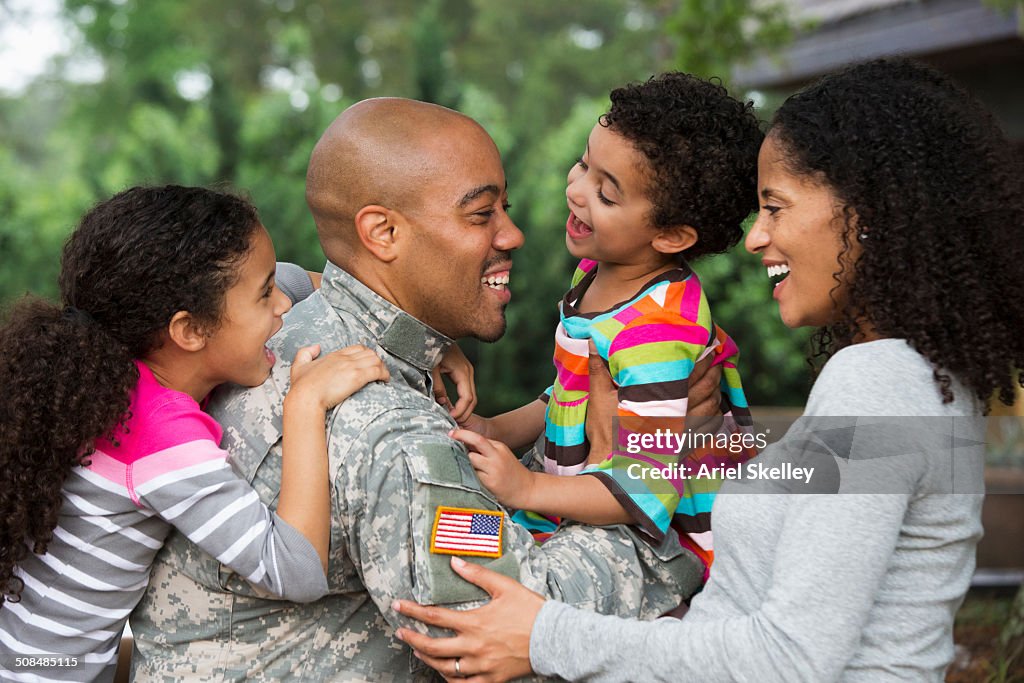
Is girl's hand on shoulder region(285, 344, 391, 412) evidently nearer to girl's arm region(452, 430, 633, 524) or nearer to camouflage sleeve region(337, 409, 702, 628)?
camouflage sleeve region(337, 409, 702, 628)

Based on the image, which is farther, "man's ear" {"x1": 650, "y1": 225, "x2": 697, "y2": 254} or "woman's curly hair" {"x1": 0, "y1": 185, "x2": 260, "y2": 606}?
"man's ear" {"x1": 650, "y1": 225, "x2": 697, "y2": 254}

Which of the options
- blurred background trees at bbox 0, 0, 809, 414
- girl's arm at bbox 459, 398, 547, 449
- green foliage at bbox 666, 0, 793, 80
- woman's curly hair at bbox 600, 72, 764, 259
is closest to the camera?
woman's curly hair at bbox 600, 72, 764, 259

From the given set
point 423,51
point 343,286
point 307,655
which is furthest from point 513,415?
point 423,51

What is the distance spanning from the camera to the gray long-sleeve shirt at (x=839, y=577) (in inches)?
77.2

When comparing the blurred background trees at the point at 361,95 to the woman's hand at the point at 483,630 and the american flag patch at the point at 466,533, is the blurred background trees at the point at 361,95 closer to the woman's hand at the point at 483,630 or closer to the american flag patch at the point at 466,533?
the american flag patch at the point at 466,533

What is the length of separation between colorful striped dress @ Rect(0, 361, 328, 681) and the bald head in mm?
625

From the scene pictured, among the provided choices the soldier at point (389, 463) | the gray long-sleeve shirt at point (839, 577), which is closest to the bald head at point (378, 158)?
the soldier at point (389, 463)

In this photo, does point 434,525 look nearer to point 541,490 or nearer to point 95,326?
point 541,490

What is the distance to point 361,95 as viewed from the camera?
23.9m

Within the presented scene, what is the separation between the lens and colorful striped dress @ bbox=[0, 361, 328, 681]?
221 cm

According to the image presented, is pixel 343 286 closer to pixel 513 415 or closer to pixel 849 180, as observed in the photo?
pixel 513 415

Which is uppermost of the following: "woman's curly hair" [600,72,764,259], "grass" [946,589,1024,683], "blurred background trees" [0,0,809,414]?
"woman's curly hair" [600,72,764,259]

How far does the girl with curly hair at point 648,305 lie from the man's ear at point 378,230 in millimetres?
578

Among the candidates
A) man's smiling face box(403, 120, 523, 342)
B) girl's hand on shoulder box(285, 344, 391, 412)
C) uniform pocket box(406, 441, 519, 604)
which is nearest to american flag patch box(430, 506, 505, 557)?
uniform pocket box(406, 441, 519, 604)
